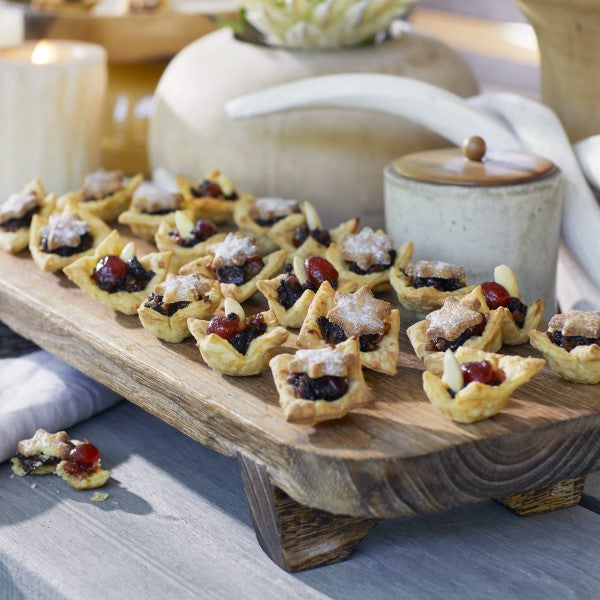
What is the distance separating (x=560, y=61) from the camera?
1.34 meters

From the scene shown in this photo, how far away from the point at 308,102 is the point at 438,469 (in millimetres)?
650

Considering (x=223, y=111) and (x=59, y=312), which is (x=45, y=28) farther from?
(x=59, y=312)

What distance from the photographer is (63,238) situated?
124cm

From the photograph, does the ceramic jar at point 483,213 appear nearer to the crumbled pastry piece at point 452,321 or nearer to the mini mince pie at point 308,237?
the mini mince pie at point 308,237

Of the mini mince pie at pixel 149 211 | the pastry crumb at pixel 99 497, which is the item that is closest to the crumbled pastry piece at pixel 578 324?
the pastry crumb at pixel 99 497

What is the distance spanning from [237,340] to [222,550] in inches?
7.4

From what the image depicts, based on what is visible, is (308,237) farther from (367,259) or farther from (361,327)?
(361,327)

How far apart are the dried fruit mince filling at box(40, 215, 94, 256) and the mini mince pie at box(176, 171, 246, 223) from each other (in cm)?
16

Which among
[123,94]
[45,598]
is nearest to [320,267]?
[45,598]

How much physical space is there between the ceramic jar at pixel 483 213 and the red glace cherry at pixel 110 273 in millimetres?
321

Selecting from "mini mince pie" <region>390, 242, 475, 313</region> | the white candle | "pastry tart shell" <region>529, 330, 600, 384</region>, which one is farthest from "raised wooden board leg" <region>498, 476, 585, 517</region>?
→ the white candle

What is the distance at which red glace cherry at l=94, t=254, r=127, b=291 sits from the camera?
3.66 ft

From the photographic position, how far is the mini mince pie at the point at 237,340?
3.10 ft

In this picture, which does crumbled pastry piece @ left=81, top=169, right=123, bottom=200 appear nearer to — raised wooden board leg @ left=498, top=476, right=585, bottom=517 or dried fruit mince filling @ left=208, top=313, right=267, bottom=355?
dried fruit mince filling @ left=208, top=313, right=267, bottom=355
